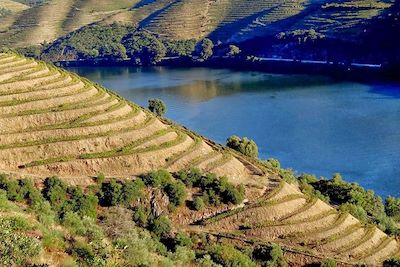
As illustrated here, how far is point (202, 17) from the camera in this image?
156250 mm

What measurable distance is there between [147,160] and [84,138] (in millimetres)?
4310

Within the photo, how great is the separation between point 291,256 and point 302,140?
33647 millimetres

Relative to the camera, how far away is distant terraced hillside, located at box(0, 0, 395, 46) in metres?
129

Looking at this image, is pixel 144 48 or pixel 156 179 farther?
pixel 144 48

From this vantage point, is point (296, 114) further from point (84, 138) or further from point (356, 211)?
point (84, 138)

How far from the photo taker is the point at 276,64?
415 feet

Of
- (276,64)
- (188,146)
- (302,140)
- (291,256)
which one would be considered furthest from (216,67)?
(291,256)

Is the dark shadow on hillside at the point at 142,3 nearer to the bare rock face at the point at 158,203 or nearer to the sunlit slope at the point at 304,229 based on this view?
the bare rock face at the point at 158,203

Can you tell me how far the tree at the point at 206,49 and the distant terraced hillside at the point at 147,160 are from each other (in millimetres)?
96740

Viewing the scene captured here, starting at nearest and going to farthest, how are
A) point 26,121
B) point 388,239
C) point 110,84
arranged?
point 388,239, point 26,121, point 110,84

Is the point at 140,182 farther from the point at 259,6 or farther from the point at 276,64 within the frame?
the point at 259,6

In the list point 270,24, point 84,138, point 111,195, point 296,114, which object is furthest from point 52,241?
point 270,24

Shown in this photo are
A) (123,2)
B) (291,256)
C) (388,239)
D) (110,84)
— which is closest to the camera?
(291,256)

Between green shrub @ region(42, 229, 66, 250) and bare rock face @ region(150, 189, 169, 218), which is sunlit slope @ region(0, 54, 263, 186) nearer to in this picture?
bare rock face @ region(150, 189, 169, 218)
